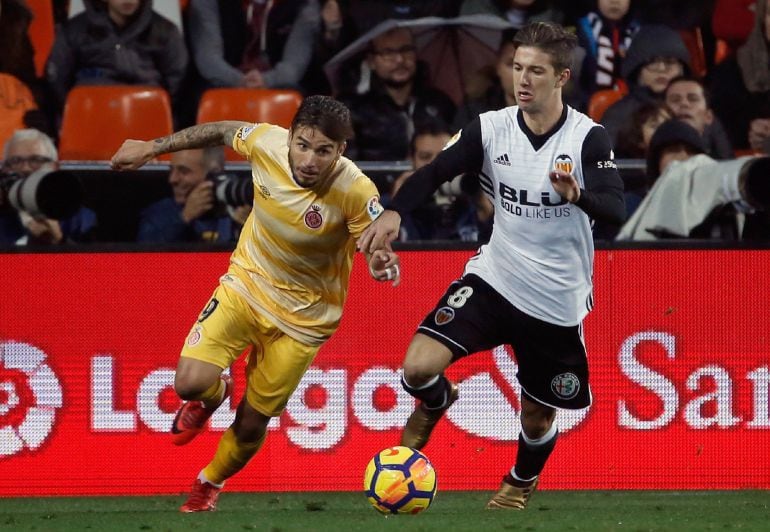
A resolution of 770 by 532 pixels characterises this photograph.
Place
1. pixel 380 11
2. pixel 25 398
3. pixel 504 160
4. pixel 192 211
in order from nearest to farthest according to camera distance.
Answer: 1. pixel 504 160
2. pixel 25 398
3. pixel 192 211
4. pixel 380 11

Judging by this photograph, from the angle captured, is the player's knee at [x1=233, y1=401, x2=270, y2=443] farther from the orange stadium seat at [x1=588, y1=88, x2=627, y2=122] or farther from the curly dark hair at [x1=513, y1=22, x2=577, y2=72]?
the orange stadium seat at [x1=588, y1=88, x2=627, y2=122]

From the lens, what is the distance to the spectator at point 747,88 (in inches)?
406

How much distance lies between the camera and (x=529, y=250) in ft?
21.0

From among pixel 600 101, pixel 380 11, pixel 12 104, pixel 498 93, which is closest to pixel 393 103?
pixel 498 93

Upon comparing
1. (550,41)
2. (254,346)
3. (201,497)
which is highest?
(550,41)

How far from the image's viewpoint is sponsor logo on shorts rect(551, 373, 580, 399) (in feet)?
21.6

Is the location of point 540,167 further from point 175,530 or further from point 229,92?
point 229,92

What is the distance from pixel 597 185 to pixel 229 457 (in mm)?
2223

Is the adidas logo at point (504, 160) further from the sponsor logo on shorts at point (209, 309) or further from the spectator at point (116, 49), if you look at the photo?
the spectator at point (116, 49)

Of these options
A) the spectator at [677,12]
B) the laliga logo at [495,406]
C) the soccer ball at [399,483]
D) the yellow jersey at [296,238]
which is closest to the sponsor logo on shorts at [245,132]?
the yellow jersey at [296,238]

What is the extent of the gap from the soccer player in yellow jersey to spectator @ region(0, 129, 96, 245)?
190 centimetres

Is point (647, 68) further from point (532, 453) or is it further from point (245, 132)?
point (245, 132)

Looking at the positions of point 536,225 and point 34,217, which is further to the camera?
point 34,217

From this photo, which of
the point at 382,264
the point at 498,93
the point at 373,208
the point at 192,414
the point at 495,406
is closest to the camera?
the point at 382,264
